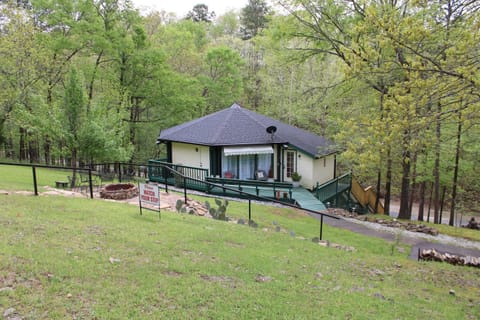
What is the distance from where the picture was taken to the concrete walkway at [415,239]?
10.6 metres

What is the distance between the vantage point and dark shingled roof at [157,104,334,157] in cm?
1706

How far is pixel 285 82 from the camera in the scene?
98.8 ft

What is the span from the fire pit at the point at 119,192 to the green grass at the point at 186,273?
1.92 metres

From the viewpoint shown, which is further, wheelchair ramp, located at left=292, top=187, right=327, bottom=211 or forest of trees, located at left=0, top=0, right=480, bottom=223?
wheelchair ramp, located at left=292, top=187, right=327, bottom=211

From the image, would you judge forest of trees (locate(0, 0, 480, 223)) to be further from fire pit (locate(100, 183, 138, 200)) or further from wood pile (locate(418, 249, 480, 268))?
wood pile (locate(418, 249, 480, 268))

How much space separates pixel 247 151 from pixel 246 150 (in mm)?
75

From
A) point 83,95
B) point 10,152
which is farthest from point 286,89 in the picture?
point 10,152

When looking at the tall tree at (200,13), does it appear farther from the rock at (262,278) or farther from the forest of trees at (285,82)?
the rock at (262,278)

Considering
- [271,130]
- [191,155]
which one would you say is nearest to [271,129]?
[271,130]

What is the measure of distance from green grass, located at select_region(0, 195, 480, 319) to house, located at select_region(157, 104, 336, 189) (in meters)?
8.46

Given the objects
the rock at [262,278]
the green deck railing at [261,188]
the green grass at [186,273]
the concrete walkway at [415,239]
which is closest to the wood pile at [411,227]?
the concrete walkway at [415,239]

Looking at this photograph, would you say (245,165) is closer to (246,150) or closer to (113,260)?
(246,150)

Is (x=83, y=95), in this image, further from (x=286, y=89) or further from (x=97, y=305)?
(x=286, y=89)

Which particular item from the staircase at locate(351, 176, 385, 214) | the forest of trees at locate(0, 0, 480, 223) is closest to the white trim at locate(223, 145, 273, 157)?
the forest of trees at locate(0, 0, 480, 223)
